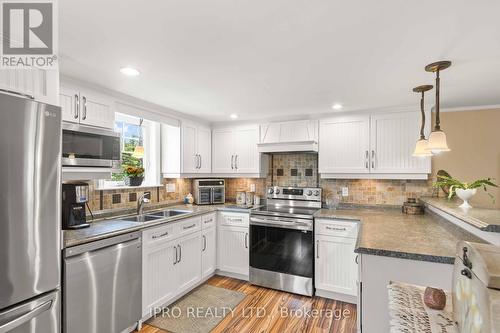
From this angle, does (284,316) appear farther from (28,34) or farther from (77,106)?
(28,34)

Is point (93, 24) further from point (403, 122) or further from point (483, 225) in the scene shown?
point (403, 122)

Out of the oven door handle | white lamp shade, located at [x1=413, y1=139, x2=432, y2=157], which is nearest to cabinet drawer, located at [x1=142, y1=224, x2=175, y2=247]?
the oven door handle

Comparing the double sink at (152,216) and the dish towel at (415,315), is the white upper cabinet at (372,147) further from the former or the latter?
the dish towel at (415,315)

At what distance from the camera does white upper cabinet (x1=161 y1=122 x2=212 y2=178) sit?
3.41m

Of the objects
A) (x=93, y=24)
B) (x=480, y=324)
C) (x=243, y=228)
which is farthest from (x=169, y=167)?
(x=480, y=324)

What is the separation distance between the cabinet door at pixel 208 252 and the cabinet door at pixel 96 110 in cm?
167

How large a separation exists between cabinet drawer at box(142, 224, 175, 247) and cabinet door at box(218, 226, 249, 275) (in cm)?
92

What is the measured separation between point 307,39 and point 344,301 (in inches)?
106

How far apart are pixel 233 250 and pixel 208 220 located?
1.72 feet

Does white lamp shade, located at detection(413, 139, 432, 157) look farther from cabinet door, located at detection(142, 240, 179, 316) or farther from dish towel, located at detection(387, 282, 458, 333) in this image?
cabinet door, located at detection(142, 240, 179, 316)

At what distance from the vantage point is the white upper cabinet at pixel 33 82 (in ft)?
4.75

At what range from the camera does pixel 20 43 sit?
148 centimetres

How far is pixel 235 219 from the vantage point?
11.2ft

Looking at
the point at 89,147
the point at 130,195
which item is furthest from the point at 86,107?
the point at 130,195
